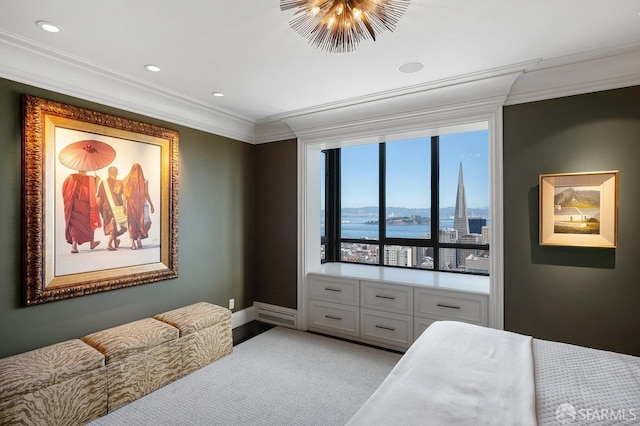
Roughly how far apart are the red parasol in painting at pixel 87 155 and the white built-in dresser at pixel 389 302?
2.42 metres

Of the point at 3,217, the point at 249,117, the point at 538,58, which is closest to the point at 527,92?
the point at 538,58

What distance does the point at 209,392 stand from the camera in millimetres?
2584

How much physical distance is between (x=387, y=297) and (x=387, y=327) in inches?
12.3

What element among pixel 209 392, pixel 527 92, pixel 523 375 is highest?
pixel 527 92

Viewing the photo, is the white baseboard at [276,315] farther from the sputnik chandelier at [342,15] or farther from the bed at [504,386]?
the sputnik chandelier at [342,15]

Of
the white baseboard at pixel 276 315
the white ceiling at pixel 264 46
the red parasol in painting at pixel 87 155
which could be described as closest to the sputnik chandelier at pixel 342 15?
the white ceiling at pixel 264 46

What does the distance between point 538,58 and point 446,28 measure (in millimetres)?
914

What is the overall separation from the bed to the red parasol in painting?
2.76 m

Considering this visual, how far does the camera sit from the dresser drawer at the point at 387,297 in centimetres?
339

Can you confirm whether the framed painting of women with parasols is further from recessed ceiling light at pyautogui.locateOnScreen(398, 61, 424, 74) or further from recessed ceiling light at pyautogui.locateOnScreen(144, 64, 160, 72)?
recessed ceiling light at pyautogui.locateOnScreen(398, 61, 424, 74)

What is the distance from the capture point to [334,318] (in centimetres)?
383

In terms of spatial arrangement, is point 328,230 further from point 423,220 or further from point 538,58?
point 538,58

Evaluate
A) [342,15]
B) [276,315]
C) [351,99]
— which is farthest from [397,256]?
[342,15]

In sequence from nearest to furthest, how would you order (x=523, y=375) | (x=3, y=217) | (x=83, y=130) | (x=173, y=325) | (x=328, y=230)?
1. (x=523, y=375)
2. (x=3, y=217)
3. (x=83, y=130)
4. (x=173, y=325)
5. (x=328, y=230)
